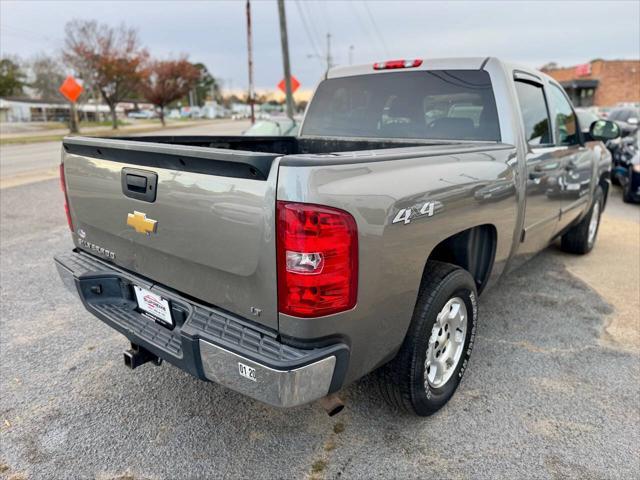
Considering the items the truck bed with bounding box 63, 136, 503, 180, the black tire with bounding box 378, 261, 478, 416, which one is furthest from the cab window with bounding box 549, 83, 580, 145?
the black tire with bounding box 378, 261, 478, 416

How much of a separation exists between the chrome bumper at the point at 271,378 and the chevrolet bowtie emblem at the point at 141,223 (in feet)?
2.08

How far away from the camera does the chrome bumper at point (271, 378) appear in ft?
6.07

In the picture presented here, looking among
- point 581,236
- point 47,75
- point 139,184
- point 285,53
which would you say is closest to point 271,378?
point 139,184

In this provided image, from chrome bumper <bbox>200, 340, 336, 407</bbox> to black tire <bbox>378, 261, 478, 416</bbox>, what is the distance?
58 centimetres

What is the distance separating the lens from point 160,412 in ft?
9.00

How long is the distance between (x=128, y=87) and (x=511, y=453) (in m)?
43.6

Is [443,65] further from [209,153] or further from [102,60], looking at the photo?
[102,60]

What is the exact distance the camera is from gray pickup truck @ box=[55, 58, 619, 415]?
1.86 meters

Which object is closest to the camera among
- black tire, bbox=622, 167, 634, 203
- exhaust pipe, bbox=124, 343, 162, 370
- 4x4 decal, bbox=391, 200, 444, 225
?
4x4 decal, bbox=391, 200, 444, 225

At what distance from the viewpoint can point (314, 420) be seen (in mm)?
2709

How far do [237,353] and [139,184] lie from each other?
0.97 meters

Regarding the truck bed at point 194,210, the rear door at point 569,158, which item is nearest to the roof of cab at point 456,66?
the rear door at point 569,158

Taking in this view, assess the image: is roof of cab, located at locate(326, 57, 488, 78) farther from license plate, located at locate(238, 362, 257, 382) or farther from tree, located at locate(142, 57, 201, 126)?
tree, located at locate(142, 57, 201, 126)

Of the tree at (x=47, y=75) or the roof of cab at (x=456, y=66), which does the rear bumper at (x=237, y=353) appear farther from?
the tree at (x=47, y=75)
